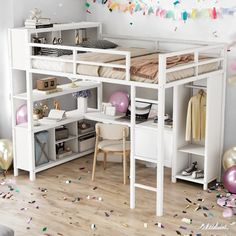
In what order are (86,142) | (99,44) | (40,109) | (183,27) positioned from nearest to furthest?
(183,27), (99,44), (40,109), (86,142)

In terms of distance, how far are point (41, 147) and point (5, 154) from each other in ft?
1.21

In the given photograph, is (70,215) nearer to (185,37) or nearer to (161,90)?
(161,90)

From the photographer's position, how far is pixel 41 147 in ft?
18.7

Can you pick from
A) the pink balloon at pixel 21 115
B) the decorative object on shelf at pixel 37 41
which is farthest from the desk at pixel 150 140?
the decorative object on shelf at pixel 37 41

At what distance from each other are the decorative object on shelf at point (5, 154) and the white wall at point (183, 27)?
173 centimetres

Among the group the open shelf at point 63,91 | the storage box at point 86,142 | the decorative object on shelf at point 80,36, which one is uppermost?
the decorative object on shelf at point 80,36

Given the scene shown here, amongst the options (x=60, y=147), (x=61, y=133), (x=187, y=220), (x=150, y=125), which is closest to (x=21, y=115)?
(x=61, y=133)

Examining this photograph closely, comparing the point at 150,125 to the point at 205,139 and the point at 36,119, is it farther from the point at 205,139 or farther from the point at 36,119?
the point at 36,119

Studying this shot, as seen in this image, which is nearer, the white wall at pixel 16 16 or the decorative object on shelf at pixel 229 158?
the decorative object on shelf at pixel 229 158

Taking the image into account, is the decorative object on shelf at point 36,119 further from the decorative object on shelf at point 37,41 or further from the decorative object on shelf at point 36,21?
the decorative object on shelf at point 36,21

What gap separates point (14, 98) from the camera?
560 cm

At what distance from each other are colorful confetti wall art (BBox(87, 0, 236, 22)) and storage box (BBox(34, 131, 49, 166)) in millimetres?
1627

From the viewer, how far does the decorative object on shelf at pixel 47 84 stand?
5.59 m

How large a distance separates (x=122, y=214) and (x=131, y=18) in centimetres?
235
